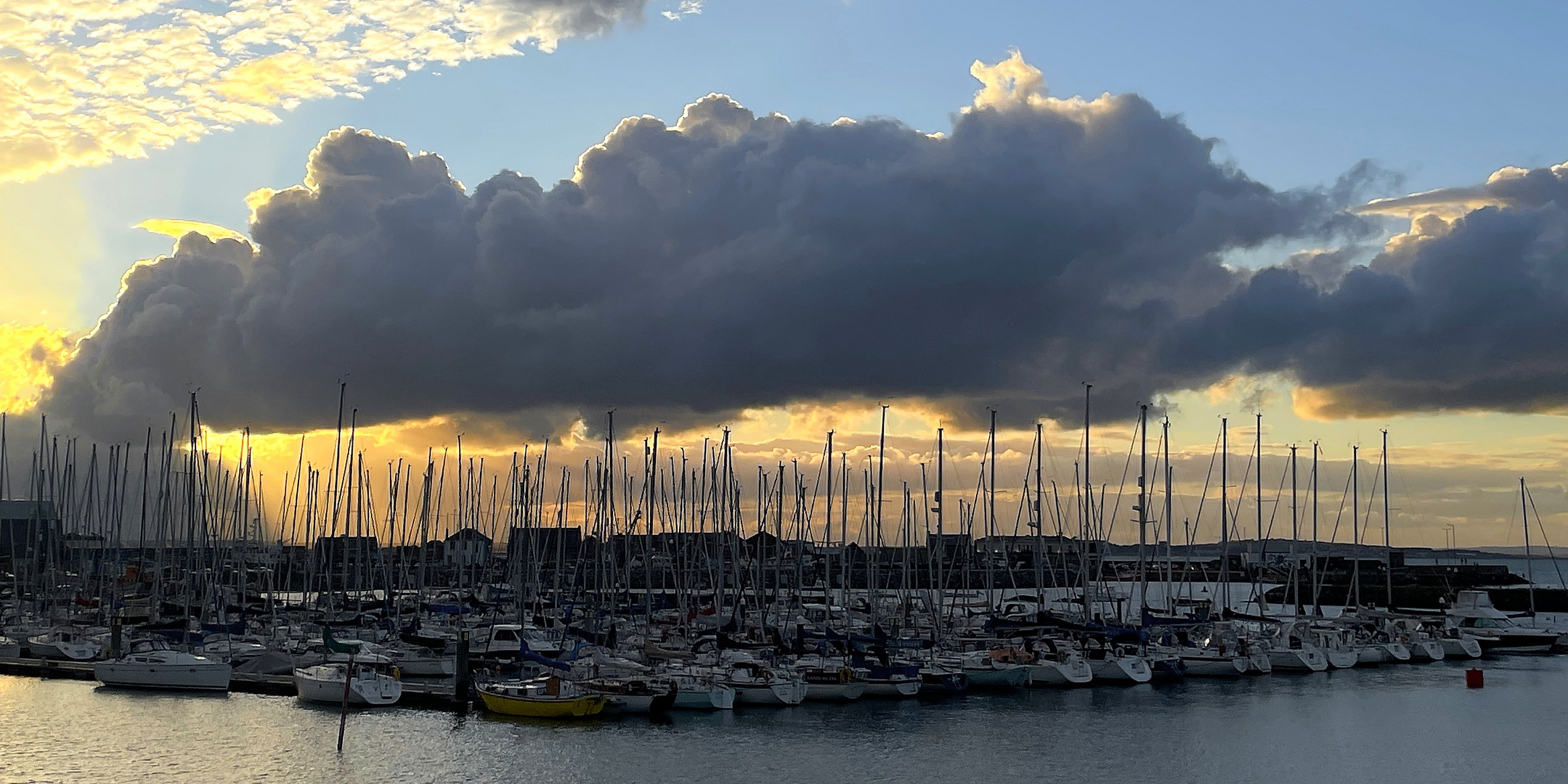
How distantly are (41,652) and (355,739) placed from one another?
33.5 meters

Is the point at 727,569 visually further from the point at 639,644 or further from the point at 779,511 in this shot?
the point at 639,644

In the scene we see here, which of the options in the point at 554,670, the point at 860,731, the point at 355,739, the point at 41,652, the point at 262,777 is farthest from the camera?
the point at 41,652

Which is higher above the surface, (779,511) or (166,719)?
(779,511)

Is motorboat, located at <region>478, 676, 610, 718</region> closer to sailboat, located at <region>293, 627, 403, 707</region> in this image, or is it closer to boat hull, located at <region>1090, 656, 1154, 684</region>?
sailboat, located at <region>293, 627, 403, 707</region>

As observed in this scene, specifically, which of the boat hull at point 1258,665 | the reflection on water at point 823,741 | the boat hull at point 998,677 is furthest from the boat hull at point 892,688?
the boat hull at point 1258,665

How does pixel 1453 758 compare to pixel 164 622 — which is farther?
pixel 164 622

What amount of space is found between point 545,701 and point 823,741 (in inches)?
456

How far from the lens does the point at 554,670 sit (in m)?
63.8

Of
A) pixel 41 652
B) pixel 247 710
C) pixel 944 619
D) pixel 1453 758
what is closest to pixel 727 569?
pixel 944 619

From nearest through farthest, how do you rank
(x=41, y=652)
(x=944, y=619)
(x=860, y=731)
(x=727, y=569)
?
(x=860, y=731)
(x=41, y=652)
(x=944, y=619)
(x=727, y=569)

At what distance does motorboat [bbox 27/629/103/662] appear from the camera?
239 ft

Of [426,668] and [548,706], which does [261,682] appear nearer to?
[426,668]

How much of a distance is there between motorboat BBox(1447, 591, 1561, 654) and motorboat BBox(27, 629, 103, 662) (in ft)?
281

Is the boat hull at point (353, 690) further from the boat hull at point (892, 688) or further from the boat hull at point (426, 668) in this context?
the boat hull at point (892, 688)
